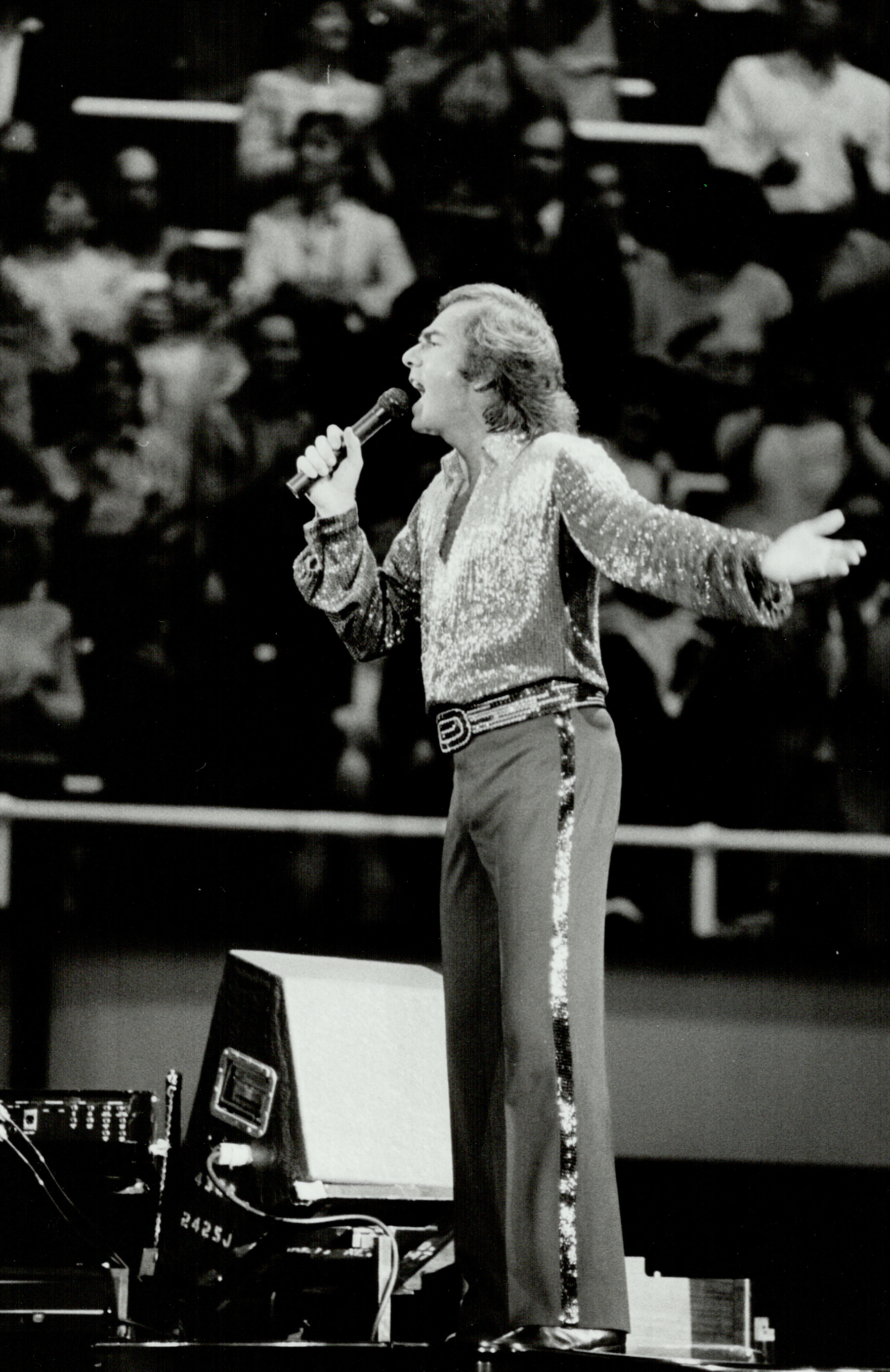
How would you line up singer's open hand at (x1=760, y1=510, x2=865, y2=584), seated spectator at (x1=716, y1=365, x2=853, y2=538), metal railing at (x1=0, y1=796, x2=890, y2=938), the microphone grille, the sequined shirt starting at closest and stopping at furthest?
singer's open hand at (x1=760, y1=510, x2=865, y2=584) → the sequined shirt → the microphone grille → metal railing at (x1=0, y1=796, x2=890, y2=938) → seated spectator at (x1=716, y1=365, x2=853, y2=538)

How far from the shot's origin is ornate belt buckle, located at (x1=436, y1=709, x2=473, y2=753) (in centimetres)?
204

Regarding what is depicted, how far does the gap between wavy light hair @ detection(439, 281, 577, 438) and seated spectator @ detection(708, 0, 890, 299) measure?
1420mm

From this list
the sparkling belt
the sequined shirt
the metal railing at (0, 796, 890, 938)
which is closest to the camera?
the sequined shirt

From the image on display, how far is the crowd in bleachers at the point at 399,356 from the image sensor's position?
333 centimetres

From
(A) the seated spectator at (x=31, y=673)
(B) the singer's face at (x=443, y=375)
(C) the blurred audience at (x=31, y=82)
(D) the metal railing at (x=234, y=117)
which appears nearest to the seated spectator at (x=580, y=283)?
(D) the metal railing at (x=234, y=117)

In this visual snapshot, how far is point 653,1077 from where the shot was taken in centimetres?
330

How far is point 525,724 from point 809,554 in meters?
0.41

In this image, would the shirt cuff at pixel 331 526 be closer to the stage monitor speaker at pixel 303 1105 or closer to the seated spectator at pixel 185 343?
the stage monitor speaker at pixel 303 1105

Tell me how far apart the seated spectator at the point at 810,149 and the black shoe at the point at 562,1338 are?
2269 mm

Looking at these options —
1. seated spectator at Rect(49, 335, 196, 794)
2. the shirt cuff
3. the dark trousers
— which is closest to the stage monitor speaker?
the dark trousers

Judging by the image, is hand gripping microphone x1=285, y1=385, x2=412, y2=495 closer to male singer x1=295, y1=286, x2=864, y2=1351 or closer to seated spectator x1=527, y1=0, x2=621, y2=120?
male singer x1=295, y1=286, x2=864, y2=1351

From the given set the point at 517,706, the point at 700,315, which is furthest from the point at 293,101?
the point at 517,706

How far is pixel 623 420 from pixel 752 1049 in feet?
4.10

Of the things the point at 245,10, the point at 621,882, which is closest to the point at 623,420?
the point at 621,882
